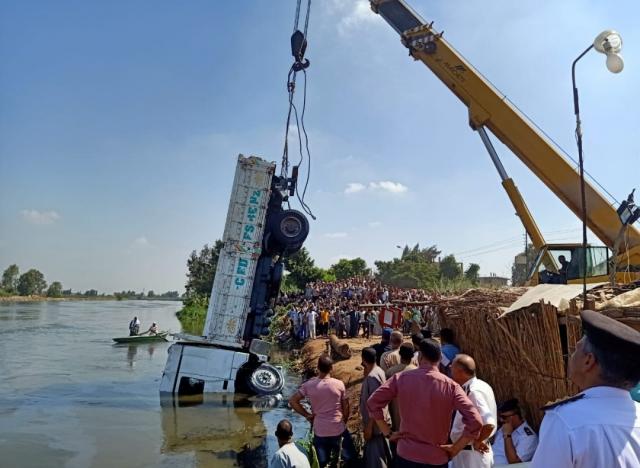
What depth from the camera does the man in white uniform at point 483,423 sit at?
3.91 m

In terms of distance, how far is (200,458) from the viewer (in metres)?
8.16

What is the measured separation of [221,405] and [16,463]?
14.8 ft

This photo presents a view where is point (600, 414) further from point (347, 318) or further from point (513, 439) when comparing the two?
point (347, 318)

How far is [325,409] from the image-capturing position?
538 cm

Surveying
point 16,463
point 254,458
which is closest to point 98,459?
point 16,463

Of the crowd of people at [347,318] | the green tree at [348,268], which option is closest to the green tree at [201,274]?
the green tree at [348,268]

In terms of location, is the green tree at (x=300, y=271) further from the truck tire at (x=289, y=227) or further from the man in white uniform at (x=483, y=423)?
the man in white uniform at (x=483, y=423)

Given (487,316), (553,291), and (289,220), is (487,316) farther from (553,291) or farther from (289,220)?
(289,220)

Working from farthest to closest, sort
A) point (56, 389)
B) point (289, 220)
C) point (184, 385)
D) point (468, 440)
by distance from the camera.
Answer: point (56, 389) → point (289, 220) → point (184, 385) → point (468, 440)

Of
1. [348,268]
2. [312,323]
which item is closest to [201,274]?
[348,268]

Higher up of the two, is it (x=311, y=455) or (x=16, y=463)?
(x=311, y=455)

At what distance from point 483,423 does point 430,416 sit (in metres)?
0.46

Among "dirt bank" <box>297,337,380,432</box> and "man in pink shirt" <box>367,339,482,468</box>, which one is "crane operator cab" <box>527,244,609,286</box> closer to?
"dirt bank" <box>297,337,380,432</box>

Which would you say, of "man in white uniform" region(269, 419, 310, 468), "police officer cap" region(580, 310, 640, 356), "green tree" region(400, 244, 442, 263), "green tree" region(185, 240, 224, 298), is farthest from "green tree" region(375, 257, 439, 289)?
"police officer cap" region(580, 310, 640, 356)
